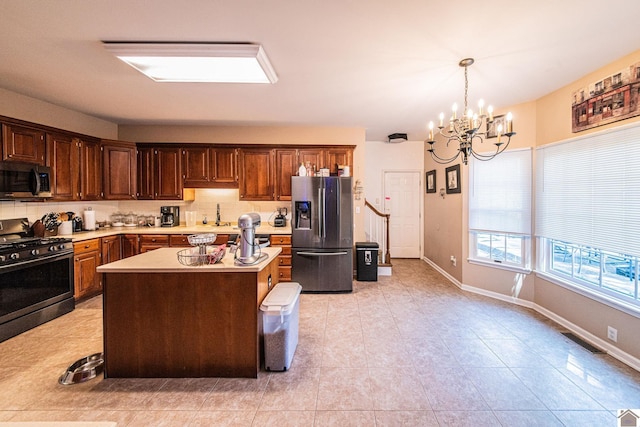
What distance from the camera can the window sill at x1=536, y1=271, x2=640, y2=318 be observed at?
2.51 m

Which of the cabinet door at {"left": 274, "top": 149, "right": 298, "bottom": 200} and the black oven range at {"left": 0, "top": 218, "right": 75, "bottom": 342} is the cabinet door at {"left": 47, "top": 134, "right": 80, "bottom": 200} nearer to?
the black oven range at {"left": 0, "top": 218, "right": 75, "bottom": 342}

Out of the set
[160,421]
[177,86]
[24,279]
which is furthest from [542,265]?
[24,279]

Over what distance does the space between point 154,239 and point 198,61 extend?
2954 mm

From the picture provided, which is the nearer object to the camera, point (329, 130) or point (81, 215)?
point (81, 215)

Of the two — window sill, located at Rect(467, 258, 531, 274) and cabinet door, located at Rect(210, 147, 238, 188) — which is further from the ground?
cabinet door, located at Rect(210, 147, 238, 188)

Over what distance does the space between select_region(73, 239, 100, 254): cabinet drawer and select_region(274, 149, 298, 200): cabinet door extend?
2.63 metres

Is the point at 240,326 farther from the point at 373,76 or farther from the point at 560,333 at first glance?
the point at 560,333

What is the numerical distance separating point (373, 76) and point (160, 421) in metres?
3.36

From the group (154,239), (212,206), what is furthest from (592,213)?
(154,239)

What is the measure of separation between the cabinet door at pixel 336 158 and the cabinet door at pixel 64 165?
3608mm

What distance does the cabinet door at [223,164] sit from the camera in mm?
4805

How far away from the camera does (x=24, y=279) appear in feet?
10.1

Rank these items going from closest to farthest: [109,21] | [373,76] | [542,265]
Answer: [109,21] < [373,76] < [542,265]

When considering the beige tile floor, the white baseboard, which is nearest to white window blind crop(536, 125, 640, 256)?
the white baseboard
